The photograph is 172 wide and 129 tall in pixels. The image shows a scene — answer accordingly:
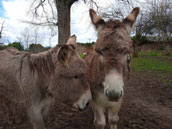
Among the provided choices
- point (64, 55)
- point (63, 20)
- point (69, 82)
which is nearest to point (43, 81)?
point (69, 82)

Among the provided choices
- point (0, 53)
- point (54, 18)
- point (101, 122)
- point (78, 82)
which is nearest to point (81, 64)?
point (78, 82)

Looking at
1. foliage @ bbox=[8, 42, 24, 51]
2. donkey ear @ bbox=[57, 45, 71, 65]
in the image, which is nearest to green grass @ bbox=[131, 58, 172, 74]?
donkey ear @ bbox=[57, 45, 71, 65]

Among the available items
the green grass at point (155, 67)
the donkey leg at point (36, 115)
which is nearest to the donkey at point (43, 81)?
the donkey leg at point (36, 115)

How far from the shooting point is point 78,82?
2.29 meters

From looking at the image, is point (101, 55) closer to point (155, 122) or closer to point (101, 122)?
point (101, 122)

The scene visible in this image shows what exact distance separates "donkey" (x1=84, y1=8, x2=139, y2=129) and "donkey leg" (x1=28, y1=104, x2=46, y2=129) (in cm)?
118

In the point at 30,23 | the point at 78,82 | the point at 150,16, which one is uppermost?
the point at 150,16

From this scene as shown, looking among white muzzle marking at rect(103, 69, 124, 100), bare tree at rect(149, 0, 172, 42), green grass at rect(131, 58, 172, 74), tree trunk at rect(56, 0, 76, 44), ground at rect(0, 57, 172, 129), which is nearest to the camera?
white muzzle marking at rect(103, 69, 124, 100)

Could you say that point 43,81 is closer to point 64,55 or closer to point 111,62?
point 64,55

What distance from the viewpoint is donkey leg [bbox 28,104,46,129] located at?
7.77 feet

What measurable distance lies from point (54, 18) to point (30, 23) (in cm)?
150

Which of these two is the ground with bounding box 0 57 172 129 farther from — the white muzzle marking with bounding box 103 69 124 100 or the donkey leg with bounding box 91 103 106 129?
the white muzzle marking with bounding box 103 69 124 100

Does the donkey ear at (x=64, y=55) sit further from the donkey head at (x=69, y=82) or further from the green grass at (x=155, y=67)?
the green grass at (x=155, y=67)

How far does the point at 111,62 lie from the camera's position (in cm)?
214
